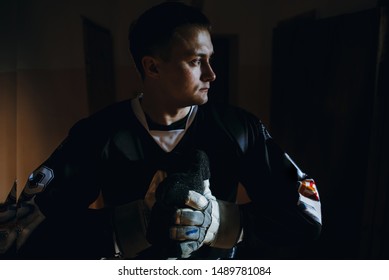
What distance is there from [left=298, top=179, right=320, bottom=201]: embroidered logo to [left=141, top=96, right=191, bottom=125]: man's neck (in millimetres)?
369

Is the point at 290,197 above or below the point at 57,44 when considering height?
below

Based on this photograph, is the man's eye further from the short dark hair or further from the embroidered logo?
the embroidered logo

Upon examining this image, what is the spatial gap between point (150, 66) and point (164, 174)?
0.27m

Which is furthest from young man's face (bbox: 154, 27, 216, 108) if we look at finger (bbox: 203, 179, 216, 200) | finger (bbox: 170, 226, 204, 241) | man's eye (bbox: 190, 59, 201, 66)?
finger (bbox: 170, 226, 204, 241)

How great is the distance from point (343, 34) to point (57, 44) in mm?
754

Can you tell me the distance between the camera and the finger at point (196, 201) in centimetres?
81

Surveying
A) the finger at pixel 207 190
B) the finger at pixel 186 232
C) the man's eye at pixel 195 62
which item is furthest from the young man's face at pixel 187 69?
the finger at pixel 186 232

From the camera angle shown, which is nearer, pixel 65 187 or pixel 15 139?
pixel 65 187

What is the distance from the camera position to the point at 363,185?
92 centimetres

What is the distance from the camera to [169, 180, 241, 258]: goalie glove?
81 cm

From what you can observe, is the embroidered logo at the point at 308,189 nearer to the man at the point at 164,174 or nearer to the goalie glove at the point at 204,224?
the man at the point at 164,174
